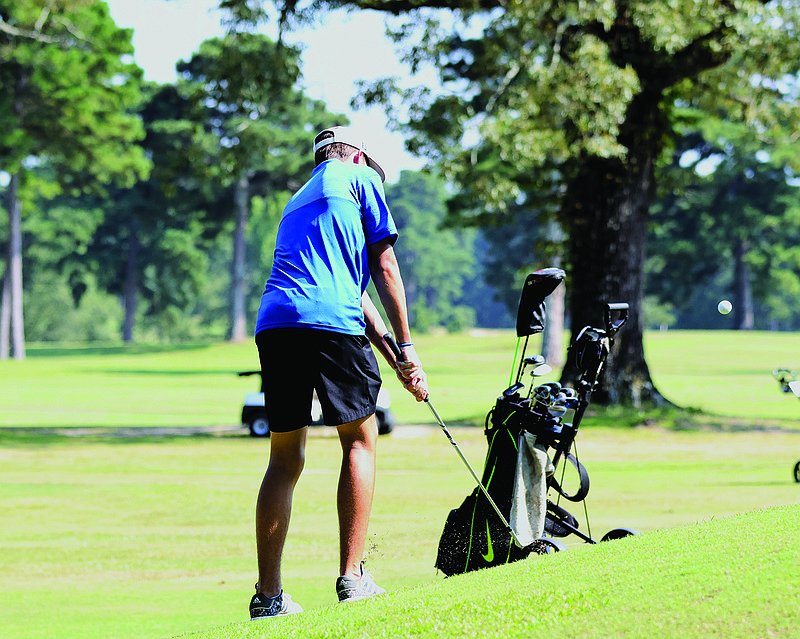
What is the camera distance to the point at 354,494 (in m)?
4.54

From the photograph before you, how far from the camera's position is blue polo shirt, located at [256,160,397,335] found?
4.45 metres

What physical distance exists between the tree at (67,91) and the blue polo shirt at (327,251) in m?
37.3

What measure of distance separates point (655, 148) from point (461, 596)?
1604cm

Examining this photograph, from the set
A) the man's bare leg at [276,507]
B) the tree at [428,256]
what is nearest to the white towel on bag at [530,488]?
the man's bare leg at [276,507]

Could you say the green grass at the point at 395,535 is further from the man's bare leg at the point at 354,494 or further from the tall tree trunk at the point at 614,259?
the tall tree trunk at the point at 614,259

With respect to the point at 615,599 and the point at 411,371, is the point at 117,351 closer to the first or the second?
the point at 411,371

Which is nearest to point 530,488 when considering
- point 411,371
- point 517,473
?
point 517,473

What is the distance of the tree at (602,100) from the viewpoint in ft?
53.4

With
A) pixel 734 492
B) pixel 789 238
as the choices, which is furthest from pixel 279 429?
pixel 789 238

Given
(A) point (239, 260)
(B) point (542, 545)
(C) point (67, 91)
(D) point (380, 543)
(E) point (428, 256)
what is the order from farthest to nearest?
(E) point (428, 256)
(A) point (239, 260)
(C) point (67, 91)
(D) point (380, 543)
(B) point (542, 545)

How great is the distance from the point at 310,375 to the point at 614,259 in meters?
14.4

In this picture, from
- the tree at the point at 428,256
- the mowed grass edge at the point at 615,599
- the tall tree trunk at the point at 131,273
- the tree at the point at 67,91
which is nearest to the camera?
the mowed grass edge at the point at 615,599

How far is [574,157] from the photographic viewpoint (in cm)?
1841

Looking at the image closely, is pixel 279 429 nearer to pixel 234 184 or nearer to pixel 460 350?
pixel 460 350
